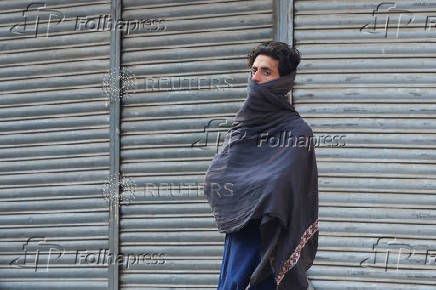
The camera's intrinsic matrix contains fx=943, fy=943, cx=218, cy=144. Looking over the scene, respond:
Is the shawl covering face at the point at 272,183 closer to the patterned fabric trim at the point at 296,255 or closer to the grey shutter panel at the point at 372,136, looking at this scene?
the patterned fabric trim at the point at 296,255

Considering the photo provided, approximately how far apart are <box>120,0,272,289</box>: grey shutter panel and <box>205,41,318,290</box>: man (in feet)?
8.94

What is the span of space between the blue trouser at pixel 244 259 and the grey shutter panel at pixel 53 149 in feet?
11.2

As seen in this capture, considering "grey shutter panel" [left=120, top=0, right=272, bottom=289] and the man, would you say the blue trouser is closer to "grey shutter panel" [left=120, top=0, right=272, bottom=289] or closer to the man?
the man

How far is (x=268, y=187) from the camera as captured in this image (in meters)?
4.02

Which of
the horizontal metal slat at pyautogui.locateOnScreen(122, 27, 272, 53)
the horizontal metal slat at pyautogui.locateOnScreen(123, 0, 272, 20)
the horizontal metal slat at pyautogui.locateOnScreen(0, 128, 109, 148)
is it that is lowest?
the horizontal metal slat at pyautogui.locateOnScreen(0, 128, 109, 148)

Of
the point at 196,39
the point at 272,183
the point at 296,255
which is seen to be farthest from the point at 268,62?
the point at 196,39

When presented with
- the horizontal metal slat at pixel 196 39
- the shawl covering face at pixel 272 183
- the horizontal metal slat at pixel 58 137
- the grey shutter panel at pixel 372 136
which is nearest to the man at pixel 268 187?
the shawl covering face at pixel 272 183

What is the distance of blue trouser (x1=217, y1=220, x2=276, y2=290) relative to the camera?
13.4 feet

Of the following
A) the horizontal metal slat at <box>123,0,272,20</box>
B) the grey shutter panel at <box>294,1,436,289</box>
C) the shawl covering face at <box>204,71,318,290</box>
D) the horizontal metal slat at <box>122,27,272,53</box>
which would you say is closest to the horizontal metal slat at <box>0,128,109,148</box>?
the horizontal metal slat at <box>122,27,272,53</box>

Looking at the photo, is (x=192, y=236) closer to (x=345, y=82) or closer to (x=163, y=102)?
(x=163, y=102)

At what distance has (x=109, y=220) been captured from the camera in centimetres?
740

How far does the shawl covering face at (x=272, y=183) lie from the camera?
3998 mm

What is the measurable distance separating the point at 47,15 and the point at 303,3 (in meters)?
2.24

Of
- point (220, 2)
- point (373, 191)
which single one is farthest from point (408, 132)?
point (220, 2)
